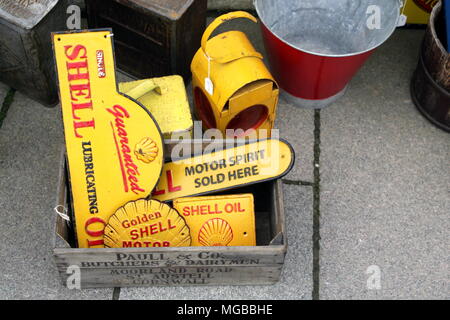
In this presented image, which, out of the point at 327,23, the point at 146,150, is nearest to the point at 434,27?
the point at 327,23

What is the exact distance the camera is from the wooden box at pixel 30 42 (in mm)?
2686

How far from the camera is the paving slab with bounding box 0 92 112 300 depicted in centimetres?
260

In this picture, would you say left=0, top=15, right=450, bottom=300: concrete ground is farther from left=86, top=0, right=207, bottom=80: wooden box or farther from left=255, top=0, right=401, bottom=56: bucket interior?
left=86, top=0, right=207, bottom=80: wooden box

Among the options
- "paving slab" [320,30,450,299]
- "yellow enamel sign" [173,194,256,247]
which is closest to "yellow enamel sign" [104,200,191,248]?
"yellow enamel sign" [173,194,256,247]

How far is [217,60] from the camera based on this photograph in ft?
8.84

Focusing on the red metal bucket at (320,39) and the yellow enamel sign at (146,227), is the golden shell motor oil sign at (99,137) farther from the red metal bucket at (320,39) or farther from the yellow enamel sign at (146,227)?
the red metal bucket at (320,39)

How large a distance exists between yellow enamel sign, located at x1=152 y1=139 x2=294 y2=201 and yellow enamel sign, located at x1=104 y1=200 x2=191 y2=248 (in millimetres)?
128

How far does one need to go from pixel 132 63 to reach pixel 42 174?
0.74m

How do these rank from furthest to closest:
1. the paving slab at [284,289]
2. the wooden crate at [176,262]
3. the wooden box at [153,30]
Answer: the wooden box at [153,30], the paving slab at [284,289], the wooden crate at [176,262]

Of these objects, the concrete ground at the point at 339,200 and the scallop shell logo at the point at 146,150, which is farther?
the concrete ground at the point at 339,200

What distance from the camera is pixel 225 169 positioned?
2.54 metres

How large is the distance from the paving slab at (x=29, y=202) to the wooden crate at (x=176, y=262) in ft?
0.61

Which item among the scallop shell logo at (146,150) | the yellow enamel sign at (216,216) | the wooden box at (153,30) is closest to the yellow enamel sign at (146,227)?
the yellow enamel sign at (216,216)

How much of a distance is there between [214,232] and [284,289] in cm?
40
